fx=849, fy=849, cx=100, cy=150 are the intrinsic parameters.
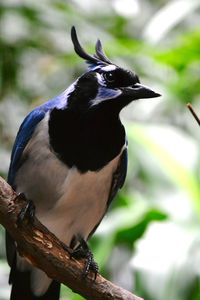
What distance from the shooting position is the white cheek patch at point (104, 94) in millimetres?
2812

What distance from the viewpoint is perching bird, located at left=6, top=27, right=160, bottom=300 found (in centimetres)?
285

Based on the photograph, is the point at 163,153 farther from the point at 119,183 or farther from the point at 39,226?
the point at 39,226

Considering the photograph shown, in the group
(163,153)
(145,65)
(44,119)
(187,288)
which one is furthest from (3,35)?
(187,288)

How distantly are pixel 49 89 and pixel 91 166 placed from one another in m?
1.81

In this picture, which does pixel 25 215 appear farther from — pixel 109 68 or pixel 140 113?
pixel 140 113

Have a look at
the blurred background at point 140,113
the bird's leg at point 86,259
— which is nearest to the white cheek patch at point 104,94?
the bird's leg at point 86,259

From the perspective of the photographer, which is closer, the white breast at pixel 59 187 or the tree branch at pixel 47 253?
the tree branch at pixel 47 253

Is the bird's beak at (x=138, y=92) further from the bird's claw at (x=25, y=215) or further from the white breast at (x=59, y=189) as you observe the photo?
the bird's claw at (x=25, y=215)

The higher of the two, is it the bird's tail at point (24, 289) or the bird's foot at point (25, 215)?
the bird's foot at point (25, 215)

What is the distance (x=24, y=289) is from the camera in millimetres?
3109

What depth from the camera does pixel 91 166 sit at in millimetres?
2885

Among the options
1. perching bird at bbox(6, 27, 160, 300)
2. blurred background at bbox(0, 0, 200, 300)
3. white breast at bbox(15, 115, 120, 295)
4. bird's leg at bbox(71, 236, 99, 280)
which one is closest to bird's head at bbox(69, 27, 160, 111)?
perching bird at bbox(6, 27, 160, 300)

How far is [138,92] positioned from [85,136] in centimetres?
26

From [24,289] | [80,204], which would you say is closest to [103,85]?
[80,204]
